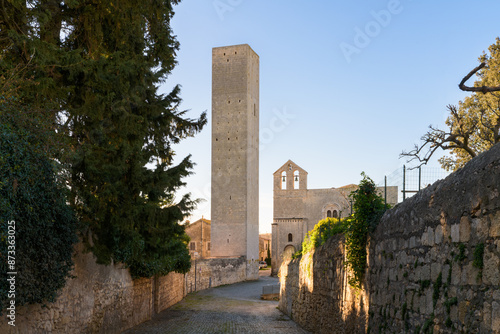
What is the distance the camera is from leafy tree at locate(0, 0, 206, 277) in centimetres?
791

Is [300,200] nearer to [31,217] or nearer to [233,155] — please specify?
[233,155]

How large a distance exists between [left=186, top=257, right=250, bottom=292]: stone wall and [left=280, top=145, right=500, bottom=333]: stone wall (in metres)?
22.2

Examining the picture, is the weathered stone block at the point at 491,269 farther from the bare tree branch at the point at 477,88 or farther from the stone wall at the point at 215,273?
the stone wall at the point at 215,273

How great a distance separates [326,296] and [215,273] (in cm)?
2756

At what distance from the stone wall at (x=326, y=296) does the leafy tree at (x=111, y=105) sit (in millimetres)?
3540

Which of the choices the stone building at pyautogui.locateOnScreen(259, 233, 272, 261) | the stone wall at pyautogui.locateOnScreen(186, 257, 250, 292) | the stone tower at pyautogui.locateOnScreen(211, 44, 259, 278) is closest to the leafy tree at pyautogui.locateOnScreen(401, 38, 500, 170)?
the stone wall at pyautogui.locateOnScreen(186, 257, 250, 292)

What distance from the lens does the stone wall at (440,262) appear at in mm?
4227

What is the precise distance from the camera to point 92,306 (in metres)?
10.5

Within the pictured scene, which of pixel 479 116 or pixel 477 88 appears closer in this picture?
pixel 477 88

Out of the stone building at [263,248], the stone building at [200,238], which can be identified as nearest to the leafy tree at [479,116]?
the stone building at [200,238]

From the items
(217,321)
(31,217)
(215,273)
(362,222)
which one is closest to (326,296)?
(362,222)

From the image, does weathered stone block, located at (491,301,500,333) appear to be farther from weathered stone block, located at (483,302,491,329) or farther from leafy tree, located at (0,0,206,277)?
leafy tree, located at (0,0,206,277)

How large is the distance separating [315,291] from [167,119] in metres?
5.89

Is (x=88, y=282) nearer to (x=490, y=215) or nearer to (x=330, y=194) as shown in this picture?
(x=490, y=215)
